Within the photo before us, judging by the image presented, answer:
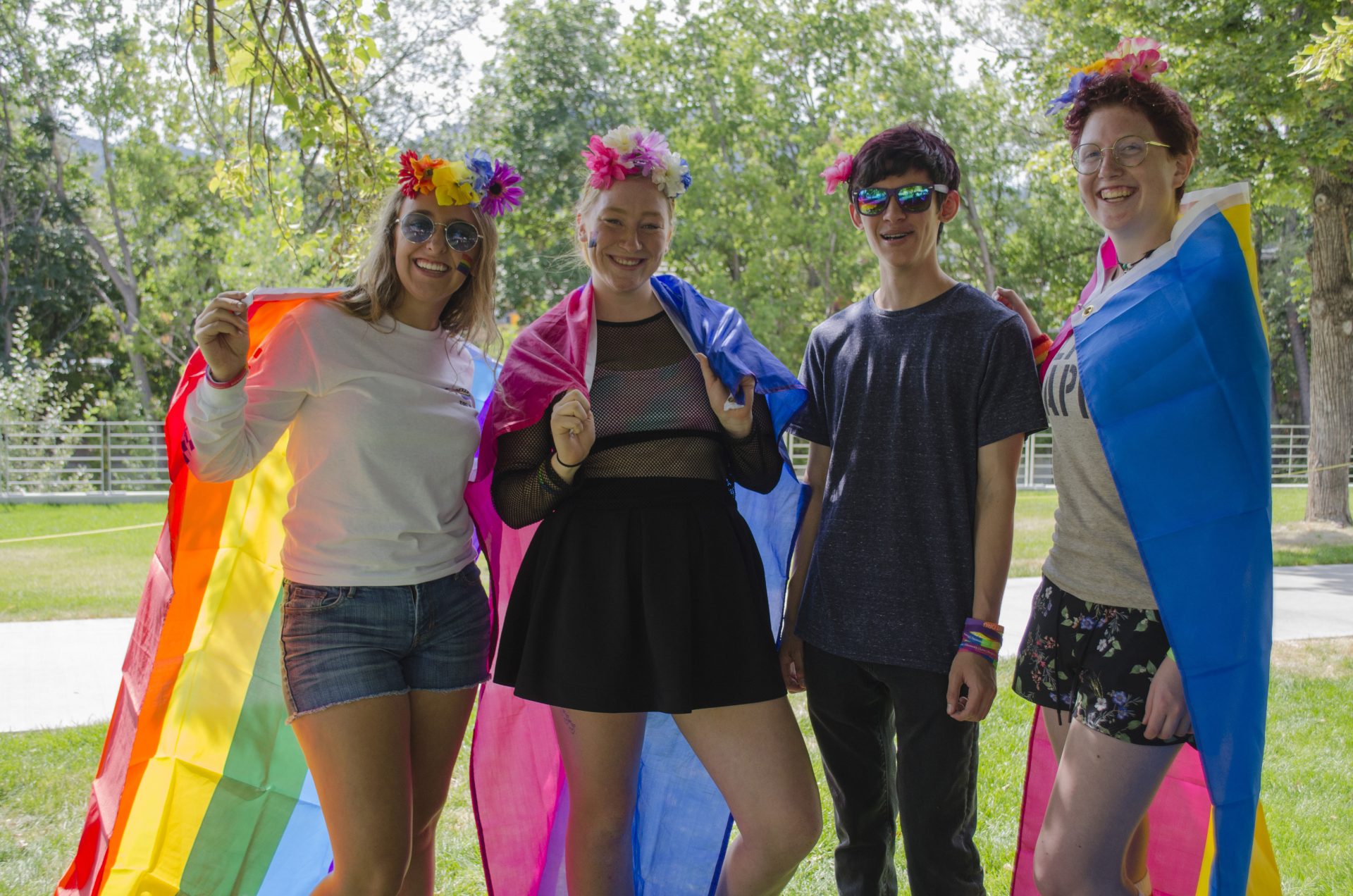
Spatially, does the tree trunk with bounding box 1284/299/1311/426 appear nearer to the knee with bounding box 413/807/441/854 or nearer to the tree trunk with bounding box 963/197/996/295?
the tree trunk with bounding box 963/197/996/295

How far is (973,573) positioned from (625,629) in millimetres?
850

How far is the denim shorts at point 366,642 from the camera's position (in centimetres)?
243

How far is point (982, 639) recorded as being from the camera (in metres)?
2.34

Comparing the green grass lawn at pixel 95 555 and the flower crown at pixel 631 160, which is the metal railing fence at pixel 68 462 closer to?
the green grass lawn at pixel 95 555

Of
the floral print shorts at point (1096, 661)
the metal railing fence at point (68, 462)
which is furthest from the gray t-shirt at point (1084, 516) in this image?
the metal railing fence at point (68, 462)

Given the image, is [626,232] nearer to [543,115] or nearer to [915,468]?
[915,468]

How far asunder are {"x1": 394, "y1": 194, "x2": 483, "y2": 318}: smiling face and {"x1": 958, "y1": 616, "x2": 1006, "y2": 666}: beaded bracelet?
1.61 meters

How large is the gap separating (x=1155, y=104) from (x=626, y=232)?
127 centimetres

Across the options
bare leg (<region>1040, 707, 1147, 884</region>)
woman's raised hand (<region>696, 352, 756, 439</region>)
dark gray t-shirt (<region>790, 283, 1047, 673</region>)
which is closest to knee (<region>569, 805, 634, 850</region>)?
dark gray t-shirt (<region>790, 283, 1047, 673</region>)

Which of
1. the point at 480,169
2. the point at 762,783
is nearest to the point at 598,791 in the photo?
the point at 762,783

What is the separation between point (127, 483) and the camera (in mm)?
18547

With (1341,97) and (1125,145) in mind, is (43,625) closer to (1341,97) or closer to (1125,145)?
(1125,145)

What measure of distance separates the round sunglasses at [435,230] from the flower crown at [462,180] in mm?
57

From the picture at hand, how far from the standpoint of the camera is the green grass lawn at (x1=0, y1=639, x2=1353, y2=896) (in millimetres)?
3504
